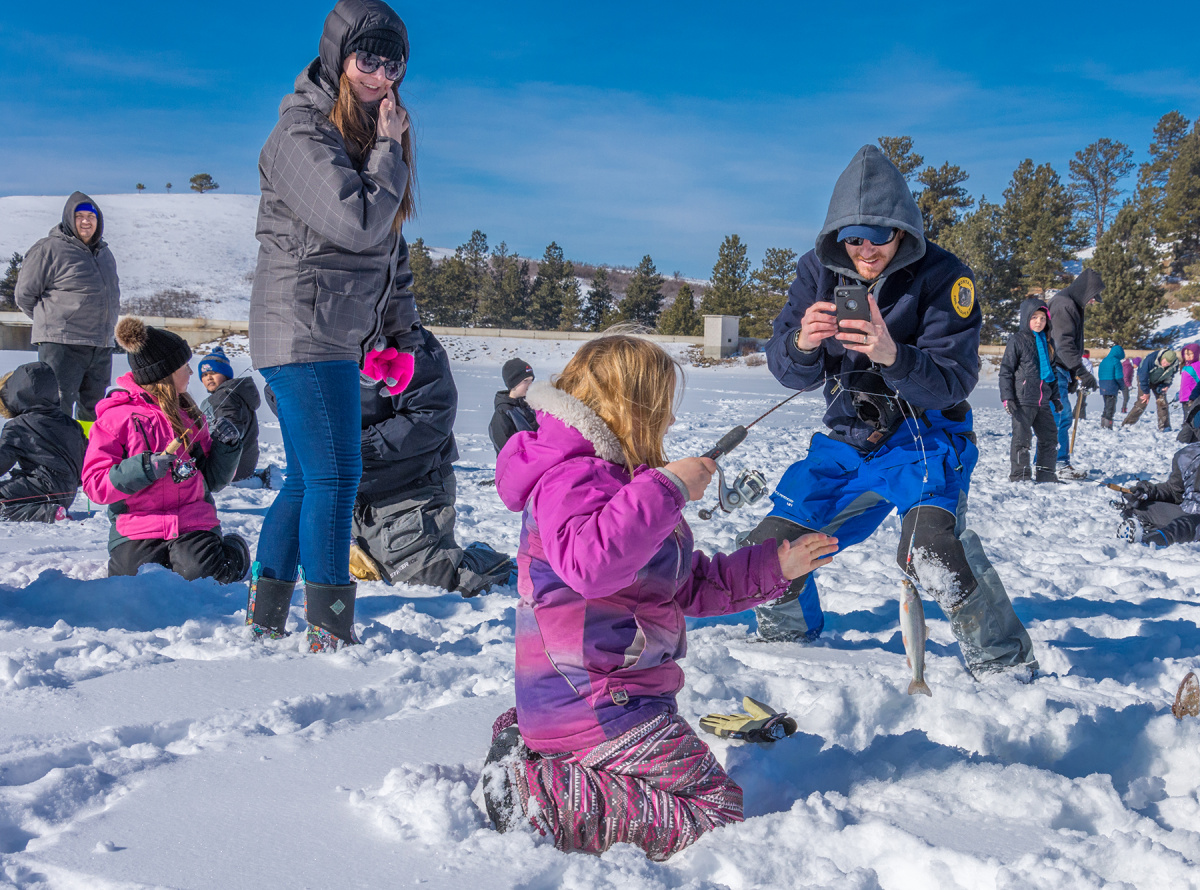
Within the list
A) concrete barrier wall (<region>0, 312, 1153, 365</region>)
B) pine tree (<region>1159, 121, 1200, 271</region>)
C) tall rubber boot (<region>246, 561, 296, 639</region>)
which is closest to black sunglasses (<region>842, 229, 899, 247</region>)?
tall rubber boot (<region>246, 561, 296, 639</region>)

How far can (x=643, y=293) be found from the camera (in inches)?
2339

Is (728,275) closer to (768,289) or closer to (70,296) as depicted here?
(768,289)

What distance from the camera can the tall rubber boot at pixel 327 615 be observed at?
2.84 meters

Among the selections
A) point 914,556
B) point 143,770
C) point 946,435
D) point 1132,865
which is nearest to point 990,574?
point 914,556

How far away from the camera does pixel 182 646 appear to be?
2.78 meters

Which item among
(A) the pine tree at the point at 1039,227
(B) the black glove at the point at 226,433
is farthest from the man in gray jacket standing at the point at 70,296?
(A) the pine tree at the point at 1039,227

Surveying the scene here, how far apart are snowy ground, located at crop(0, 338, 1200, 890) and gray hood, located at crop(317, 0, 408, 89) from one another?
6.23ft

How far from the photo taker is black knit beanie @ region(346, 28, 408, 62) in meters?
2.67

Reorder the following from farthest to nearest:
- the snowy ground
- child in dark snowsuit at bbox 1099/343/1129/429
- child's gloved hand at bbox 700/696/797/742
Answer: child in dark snowsuit at bbox 1099/343/1129/429 < child's gloved hand at bbox 700/696/797/742 < the snowy ground

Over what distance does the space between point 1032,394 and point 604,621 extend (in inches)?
328

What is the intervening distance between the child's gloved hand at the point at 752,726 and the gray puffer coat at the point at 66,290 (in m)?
5.50

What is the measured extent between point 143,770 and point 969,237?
51.8m

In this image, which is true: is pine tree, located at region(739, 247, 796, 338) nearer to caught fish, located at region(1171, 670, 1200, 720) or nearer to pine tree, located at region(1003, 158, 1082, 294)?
pine tree, located at region(1003, 158, 1082, 294)

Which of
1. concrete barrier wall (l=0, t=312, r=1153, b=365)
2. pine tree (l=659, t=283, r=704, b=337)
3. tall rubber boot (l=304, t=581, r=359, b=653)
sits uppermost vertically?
pine tree (l=659, t=283, r=704, b=337)
